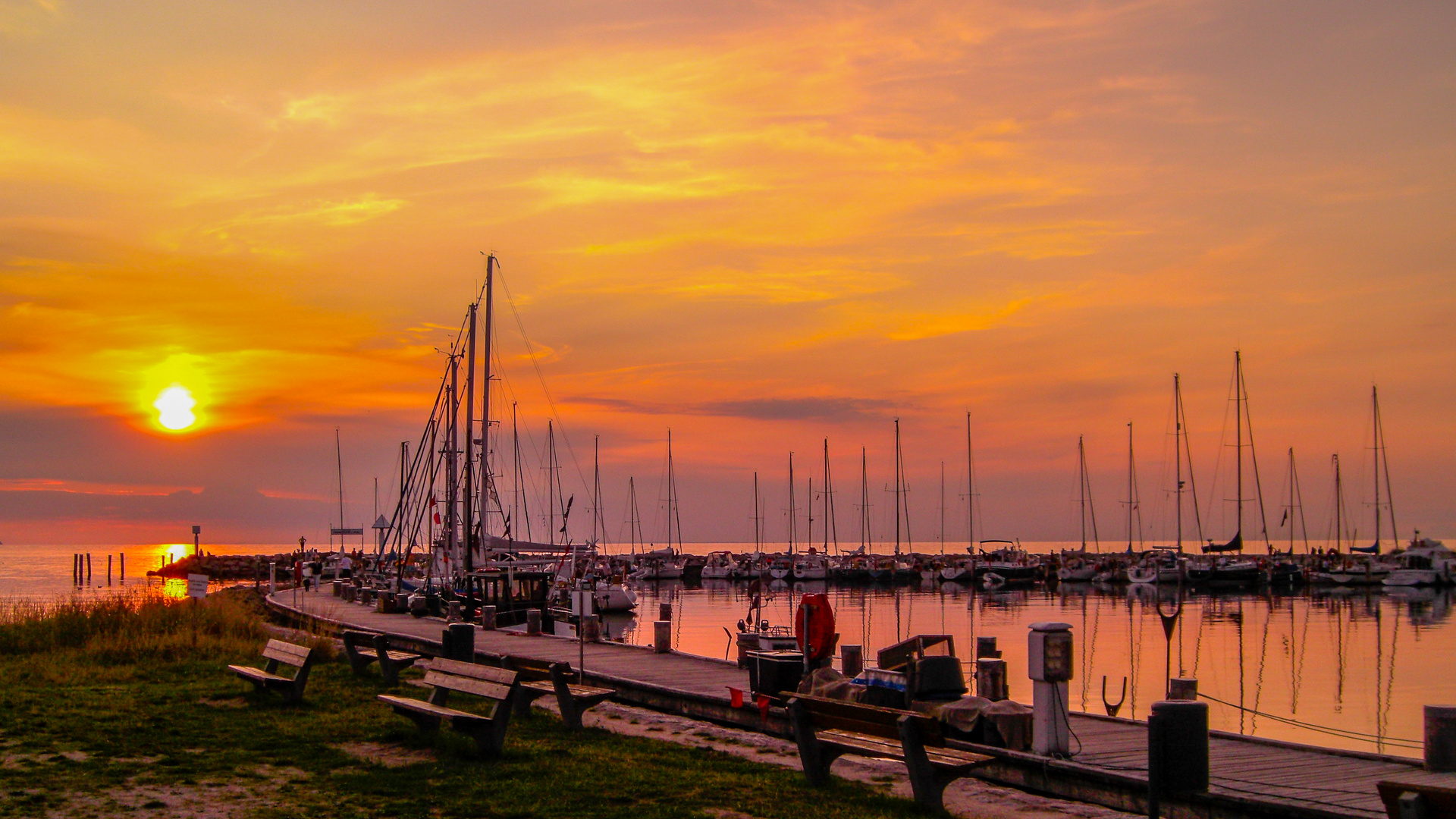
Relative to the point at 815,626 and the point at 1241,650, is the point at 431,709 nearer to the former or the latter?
the point at 815,626

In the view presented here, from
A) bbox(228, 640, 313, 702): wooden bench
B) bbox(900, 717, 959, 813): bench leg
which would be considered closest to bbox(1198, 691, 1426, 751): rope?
bbox(900, 717, 959, 813): bench leg

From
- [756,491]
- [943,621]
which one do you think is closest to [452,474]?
[943,621]

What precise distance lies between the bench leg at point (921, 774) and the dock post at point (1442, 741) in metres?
4.83

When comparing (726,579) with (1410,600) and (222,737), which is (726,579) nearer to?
(1410,600)

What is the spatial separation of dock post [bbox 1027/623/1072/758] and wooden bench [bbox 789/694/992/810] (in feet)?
5.02

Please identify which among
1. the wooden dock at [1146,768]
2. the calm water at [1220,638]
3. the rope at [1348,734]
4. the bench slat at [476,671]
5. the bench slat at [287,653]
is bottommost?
the calm water at [1220,638]

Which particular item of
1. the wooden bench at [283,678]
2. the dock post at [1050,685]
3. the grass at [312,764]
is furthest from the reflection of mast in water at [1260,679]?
the wooden bench at [283,678]

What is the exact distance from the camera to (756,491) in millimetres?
147375

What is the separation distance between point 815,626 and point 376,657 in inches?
281

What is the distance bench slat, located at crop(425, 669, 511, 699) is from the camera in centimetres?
1238

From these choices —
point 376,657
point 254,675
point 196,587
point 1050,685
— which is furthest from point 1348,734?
point 196,587

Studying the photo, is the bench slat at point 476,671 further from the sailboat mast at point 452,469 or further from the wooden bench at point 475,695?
the sailboat mast at point 452,469

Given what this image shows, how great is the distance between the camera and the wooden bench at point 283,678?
15.7 meters

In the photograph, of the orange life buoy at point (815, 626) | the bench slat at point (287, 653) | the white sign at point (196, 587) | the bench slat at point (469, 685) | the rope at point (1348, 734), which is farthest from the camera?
the white sign at point (196, 587)
